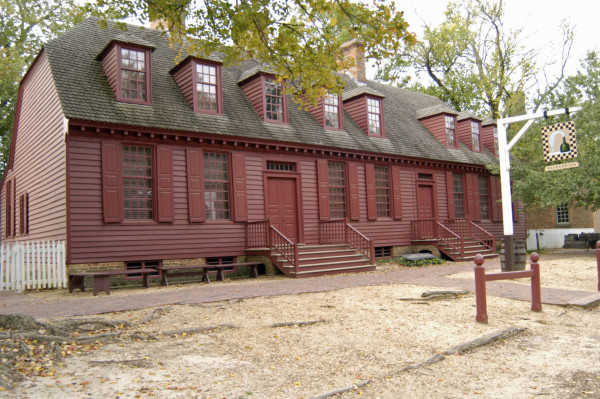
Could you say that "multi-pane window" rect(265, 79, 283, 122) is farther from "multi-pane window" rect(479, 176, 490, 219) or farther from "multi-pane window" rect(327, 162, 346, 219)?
"multi-pane window" rect(479, 176, 490, 219)

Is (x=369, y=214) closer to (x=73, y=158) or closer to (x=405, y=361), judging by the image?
(x=73, y=158)

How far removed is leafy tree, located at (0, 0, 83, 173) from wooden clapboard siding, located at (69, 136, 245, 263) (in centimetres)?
1386

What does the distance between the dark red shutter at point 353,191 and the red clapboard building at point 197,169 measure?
0.05 m

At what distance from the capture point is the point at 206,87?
49.8 ft

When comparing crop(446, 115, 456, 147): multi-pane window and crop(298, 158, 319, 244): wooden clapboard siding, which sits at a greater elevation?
crop(446, 115, 456, 147): multi-pane window

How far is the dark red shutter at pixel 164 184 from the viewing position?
1335cm

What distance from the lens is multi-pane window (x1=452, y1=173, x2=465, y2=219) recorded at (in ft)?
72.5

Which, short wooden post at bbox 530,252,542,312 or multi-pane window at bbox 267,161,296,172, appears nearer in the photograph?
short wooden post at bbox 530,252,542,312

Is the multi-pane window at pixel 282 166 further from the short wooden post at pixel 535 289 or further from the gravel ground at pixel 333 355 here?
the short wooden post at pixel 535 289

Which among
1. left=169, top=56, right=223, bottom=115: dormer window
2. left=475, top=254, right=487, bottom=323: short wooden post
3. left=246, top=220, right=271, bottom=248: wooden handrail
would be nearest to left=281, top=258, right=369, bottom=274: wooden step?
left=246, top=220, right=271, bottom=248: wooden handrail

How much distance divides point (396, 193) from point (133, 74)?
34.7ft

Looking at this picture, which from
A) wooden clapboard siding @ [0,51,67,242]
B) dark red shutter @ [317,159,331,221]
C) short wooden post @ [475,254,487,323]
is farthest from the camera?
dark red shutter @ [317,159,331,221]

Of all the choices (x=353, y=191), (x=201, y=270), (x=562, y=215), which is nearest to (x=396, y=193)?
(x=353, y=191)

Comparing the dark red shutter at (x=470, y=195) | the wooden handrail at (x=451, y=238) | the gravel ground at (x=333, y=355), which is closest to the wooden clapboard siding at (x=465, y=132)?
the dark red shutter at (x=470, y=195)
